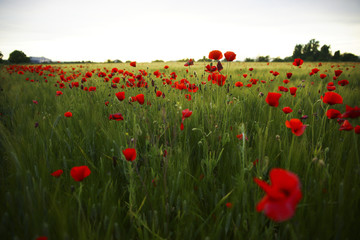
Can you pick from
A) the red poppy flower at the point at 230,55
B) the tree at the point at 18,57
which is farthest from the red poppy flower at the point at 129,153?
the tree at the point at 18,57

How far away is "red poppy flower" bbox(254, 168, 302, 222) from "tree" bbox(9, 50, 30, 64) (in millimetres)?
38853

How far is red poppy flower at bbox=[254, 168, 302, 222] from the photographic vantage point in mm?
398

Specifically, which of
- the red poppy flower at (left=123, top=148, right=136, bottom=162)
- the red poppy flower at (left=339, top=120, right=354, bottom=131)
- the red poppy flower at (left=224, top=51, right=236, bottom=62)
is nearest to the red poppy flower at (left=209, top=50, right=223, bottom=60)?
the red poppy flower at (left=224, top=51, right=236, bottom=62)

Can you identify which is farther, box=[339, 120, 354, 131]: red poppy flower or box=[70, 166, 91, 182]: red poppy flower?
box=[339, 120, 354, 131]: red poppy flower

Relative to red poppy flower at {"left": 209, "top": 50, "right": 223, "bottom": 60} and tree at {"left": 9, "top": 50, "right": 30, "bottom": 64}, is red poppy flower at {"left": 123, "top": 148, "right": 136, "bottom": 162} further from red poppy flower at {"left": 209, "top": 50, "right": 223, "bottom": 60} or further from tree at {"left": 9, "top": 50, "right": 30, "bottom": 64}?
tree at {"left": 9, "top": 50, "right": 30, "bottom": 64}

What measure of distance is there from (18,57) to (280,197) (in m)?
40.6

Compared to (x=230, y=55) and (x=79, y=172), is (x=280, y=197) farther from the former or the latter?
(x=230, y=55)

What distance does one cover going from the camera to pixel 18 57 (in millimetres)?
29672

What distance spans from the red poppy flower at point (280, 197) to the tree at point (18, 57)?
127ft

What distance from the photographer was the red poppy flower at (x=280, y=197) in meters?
0.40

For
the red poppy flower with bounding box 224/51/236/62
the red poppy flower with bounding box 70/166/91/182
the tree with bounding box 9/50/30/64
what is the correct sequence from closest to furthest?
the red poppy flower with bounding box 70/166/91/182, the red poppy flower with bounding box 224/51/236/62, the tree with bounding box 9/50/30/64

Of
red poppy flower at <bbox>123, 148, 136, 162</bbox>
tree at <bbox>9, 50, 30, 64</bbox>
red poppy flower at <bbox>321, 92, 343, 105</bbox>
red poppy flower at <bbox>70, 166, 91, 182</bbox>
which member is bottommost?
red poppy flower at <bbox>70, 166, 91, 182</bbox>

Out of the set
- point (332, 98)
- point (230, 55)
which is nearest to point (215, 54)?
point (230, 55)

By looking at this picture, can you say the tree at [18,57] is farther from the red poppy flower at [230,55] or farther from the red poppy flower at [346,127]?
the red poppy flower at [346,127]
